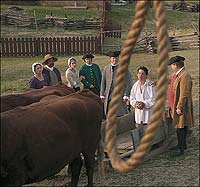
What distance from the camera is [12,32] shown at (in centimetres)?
3042

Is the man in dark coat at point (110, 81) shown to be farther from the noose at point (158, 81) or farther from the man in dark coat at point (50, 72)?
the noose at point (158, 81)

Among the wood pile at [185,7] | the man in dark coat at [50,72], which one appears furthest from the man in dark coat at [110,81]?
the wood pile at [185,7]

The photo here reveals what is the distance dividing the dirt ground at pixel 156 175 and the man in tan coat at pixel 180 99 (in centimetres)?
38

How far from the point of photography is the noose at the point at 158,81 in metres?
1.27

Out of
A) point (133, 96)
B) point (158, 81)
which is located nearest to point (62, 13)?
point (133, 96)

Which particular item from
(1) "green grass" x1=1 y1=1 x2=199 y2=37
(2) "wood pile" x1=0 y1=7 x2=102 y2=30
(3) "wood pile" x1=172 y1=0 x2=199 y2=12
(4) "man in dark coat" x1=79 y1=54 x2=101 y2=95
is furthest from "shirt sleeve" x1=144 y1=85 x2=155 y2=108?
(3) "wood pile" x1=172 y1=0 x2=199 y2=12

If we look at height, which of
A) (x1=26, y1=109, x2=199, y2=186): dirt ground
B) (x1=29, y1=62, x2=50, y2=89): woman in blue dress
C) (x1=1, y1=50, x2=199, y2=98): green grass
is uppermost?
(x1=29, y1=62, x2=50, y2=89): woman in blue dress

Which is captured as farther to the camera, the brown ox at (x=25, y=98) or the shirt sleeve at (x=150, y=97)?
the shirt sleeve at (x=150, y=97)

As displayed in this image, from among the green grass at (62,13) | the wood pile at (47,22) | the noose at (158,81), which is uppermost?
the noose at (158,81)

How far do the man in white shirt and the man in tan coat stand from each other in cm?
48

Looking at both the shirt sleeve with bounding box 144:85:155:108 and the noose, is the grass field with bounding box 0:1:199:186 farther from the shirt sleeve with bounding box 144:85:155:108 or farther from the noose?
the noose

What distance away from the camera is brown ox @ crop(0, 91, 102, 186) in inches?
181

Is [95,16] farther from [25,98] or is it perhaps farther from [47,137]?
[47,137]

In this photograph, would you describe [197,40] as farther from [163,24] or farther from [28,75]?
[163,24]
